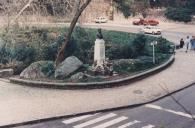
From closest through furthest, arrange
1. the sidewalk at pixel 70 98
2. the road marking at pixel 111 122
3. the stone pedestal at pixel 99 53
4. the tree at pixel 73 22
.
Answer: the road marking at pixel 111 122 < the sidewalk at pixel 70 98 < the stone pedestal at pixel 99 53 < the tree at pixel 73 22

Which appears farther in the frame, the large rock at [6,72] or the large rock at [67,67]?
the large rock at [6,72]

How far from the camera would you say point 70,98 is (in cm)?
2248

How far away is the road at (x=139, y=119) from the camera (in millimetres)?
18609

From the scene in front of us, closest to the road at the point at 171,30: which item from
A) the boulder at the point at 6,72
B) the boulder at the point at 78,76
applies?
the boulder at the point at 78,76

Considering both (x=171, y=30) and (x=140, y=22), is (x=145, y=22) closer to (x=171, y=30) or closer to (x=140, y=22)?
(x=140, y=22)

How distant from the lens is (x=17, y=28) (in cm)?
3077

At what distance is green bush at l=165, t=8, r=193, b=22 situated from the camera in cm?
6606

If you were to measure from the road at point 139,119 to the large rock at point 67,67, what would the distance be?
20.5 feet

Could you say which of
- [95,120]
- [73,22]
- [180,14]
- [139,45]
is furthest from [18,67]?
[180,14]

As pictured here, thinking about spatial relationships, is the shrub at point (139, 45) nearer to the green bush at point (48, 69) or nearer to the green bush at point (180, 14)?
the green bush at point (48, 69)

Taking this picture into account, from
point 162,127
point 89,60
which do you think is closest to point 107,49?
point 89,60

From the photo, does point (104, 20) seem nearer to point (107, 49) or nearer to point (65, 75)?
point (107, 49)

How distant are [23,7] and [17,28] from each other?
3119mm

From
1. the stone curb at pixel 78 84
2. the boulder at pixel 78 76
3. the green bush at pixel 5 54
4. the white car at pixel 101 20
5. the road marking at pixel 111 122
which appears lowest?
the road marking at pixel 111 122
